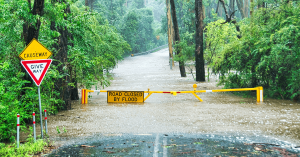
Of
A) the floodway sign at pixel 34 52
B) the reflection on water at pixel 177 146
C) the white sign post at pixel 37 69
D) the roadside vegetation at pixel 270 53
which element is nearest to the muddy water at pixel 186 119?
the reflection on water at pixel 177 146

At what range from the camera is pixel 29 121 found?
1013 centimetres

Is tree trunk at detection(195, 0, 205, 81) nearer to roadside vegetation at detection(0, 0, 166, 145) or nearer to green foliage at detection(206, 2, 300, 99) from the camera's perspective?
green foliage at detection(206, 2, 300, 99)

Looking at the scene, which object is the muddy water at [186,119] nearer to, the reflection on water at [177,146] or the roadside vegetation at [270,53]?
the reflection on water at [177,146]

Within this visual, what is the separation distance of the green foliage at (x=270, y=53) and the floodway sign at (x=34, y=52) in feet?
30.7

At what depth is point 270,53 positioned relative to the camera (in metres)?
13.6

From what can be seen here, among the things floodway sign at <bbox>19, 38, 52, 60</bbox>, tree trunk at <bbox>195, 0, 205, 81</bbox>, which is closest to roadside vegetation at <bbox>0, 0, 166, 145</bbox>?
floodway sign at <bbox>19, 38, 52, 60</bbox>

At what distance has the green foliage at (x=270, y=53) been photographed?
1265cm

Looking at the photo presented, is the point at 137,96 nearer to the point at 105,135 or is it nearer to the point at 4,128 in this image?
the point at 105,135

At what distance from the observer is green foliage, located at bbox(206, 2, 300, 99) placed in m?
12.6

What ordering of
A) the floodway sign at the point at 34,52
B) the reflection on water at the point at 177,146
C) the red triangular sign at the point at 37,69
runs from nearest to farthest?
the reflection on water at the point at 177,146 → the red triangular sign at the point at 37,69 → the floodway sign at the point at 34,52

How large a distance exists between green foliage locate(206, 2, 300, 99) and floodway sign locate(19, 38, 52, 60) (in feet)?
30.7

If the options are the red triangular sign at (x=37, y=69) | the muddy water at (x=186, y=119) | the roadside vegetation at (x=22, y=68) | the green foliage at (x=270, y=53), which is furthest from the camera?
the green foliage at (x=270, y=53)

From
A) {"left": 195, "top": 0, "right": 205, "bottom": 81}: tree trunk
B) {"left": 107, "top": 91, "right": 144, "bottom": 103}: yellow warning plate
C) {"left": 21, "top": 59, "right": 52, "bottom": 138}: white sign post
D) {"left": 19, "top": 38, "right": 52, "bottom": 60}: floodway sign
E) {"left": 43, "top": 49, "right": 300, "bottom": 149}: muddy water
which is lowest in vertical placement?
{"left": 43, "top": 49, "right": 300, "bottom": 149}: muddy water

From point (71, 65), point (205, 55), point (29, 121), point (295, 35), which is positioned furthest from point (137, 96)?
point (205, 55)
